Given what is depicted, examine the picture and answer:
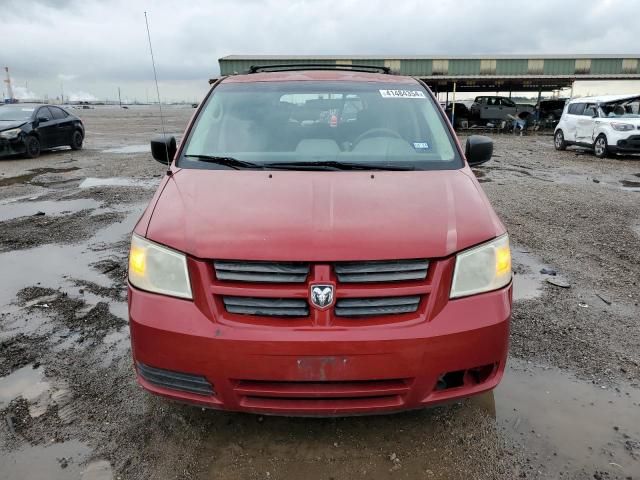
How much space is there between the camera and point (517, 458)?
2.32 metres

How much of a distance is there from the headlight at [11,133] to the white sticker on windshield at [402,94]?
12938 mm

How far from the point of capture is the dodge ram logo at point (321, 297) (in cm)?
202

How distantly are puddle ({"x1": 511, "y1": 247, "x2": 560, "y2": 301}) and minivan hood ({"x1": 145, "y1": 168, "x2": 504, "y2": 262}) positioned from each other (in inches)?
76.2

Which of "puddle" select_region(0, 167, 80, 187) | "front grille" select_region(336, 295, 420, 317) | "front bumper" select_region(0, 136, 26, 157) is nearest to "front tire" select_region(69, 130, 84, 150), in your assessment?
"front bumper" select_region(0, 136, 26, 157)

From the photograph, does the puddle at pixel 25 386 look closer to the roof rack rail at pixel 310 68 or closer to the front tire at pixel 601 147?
the roof rack rail at pixel 310 68

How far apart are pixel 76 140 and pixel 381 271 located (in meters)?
Answer: 16.7

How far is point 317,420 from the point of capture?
2.55 meters

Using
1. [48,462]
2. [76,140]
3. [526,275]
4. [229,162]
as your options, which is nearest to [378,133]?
[229,162]

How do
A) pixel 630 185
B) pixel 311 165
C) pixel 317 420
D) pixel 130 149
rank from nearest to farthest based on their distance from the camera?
pixel 317 420, pixel 311 165, pixel 630 185, pixel 130 149

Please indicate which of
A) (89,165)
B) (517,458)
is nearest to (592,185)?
(517,458)

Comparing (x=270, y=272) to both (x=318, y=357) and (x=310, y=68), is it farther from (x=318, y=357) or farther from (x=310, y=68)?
(x=310, y=68)

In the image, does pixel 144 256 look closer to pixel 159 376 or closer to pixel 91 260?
pixel 159 376

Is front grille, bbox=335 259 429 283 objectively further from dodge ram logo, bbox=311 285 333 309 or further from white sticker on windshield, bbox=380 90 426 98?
white sticker on windshield, bbox=380 90 426 98

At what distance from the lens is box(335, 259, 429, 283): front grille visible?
81.0 inches
